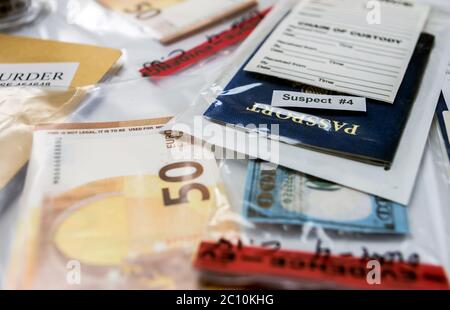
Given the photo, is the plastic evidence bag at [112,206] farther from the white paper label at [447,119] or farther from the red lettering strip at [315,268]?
the white paper label at [447,119]

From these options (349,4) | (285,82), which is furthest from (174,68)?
(349,4)

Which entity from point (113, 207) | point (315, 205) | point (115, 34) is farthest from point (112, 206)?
point (115, 34)

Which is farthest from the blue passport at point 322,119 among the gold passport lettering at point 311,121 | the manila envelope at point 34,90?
the manila envelope at point 34,90

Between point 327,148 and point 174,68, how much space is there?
0.72 feet

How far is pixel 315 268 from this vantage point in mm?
332

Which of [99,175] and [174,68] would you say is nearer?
[99,175]

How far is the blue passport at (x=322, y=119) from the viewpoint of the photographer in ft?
1.33

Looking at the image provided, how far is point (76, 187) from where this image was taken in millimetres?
385

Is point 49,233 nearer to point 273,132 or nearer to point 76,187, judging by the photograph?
point 76,187

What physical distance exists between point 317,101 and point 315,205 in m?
0.12

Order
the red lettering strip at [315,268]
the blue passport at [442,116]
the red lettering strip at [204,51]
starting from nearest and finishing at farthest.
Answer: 1. the red lettering strip at [315,268]
2. the blue passport at [442,116]
3. the red lettering strip at [204,51]

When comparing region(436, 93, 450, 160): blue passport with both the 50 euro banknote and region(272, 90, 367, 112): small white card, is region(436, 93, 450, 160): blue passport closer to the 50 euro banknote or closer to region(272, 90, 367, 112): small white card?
region(272, 90, 367, 112): small white card

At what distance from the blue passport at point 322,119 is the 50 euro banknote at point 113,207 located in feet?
0.19

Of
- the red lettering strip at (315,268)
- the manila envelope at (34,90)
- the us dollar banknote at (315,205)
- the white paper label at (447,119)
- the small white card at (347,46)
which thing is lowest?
the red lettering strip at (315,268)
